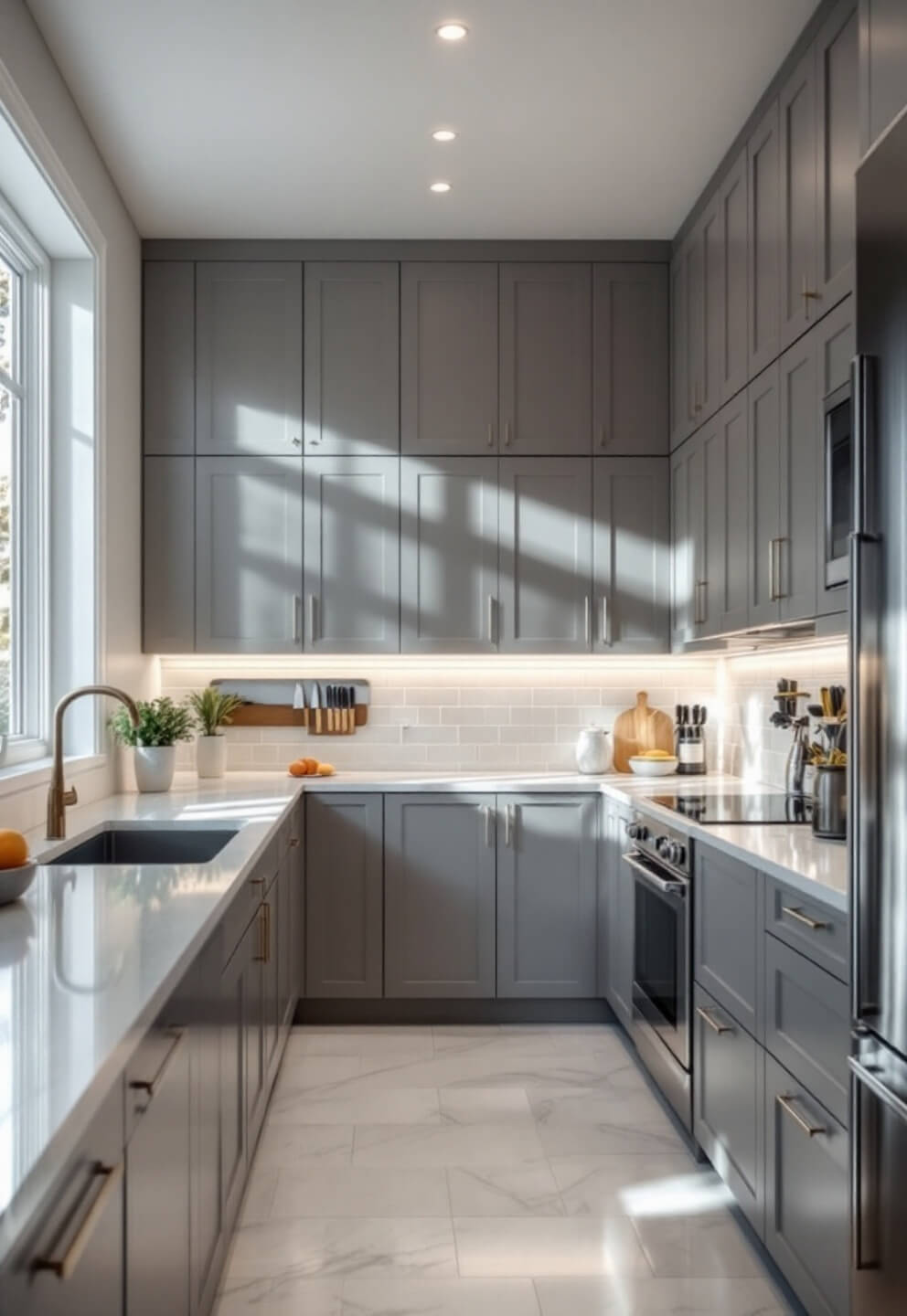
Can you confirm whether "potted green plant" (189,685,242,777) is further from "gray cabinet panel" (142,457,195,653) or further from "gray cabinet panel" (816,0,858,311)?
"gray cabinet panel" (816,0,858,311)

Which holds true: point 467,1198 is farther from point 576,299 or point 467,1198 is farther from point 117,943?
point 576,299

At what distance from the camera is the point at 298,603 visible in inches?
174

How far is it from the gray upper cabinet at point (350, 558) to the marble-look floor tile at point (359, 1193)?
2.03 meters

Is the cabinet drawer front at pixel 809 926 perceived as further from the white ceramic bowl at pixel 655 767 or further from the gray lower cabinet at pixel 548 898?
the white ceramic bowl at pixel 655 767

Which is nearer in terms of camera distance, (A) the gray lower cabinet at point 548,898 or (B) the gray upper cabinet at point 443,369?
(A) the gray lower cabinet at point 548,898

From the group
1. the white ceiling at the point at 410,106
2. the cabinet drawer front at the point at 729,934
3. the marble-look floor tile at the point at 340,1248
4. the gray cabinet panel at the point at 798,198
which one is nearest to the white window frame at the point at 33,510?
the white ceiling at the point at 410,106

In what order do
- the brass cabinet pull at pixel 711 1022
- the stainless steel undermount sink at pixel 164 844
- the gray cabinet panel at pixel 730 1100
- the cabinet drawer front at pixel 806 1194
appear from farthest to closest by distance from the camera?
the stainless steel undermount sink at pixel 164 844, the brass cabinet pull at pixel 711 1022, the gray cabinet panel at pixel 730 1100, the cabinet drawer front at pixel 806 1194

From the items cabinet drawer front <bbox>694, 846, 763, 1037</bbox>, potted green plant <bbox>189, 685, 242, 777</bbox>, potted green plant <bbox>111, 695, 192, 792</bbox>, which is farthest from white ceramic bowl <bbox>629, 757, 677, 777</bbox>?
potted green plant <bbox>111, 695, 192, 792</bbox>

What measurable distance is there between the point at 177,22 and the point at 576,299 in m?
1.97

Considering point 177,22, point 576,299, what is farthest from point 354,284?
point 177,22

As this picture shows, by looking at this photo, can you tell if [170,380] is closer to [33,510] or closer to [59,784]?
[33,510]

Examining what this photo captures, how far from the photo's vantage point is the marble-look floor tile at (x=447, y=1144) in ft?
9.82

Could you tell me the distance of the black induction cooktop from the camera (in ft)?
9.73

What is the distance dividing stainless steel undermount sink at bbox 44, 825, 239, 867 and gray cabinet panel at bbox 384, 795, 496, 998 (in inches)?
40.6
